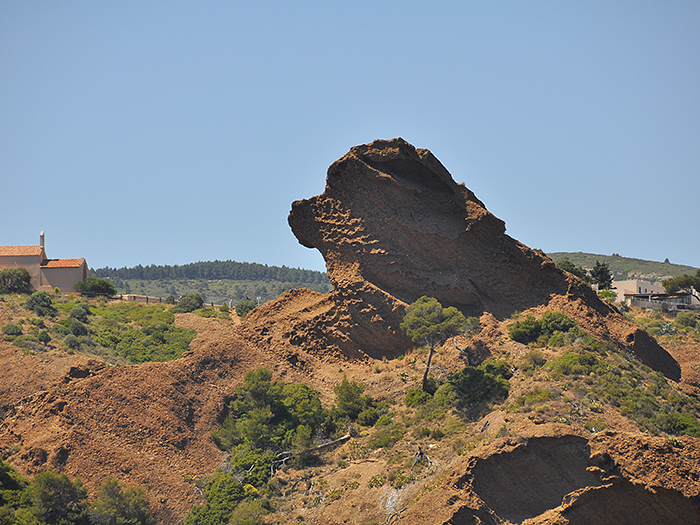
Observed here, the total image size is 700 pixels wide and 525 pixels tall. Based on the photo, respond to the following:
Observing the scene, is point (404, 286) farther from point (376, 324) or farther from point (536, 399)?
point (536, 399)

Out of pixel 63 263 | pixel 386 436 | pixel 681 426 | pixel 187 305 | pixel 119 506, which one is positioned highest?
pixel 63 263

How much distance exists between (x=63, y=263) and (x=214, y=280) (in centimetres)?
9194

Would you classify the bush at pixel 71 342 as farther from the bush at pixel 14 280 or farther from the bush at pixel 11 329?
the bush at pixel 14 280

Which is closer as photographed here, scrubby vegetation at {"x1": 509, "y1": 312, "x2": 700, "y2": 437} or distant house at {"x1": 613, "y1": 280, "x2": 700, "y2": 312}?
scrubby vegetation at {"x1": 509, "y1": 312, "x2": 700, "y2": 437}

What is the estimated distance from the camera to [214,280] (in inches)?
5910

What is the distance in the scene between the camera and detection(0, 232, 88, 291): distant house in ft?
187

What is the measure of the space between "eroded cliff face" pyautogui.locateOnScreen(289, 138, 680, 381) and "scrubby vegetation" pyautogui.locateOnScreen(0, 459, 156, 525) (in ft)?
41.4

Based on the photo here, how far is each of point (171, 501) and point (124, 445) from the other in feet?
10.2

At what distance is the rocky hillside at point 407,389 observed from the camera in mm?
21641

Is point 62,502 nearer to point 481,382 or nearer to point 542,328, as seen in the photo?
point 481,382

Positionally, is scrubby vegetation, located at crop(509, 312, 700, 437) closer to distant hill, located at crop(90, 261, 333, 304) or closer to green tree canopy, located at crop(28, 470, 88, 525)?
green tree canopy, located at crop(28, 470, 88, 525)

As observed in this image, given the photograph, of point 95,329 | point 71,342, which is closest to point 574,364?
point 71,342

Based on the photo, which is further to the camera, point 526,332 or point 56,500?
point 526,332

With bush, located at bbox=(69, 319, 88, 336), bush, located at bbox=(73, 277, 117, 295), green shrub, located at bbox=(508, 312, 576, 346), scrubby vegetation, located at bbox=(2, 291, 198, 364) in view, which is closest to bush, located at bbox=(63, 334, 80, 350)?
scrubby vegetation, located at bbox=(2, 291, 198, 364)
